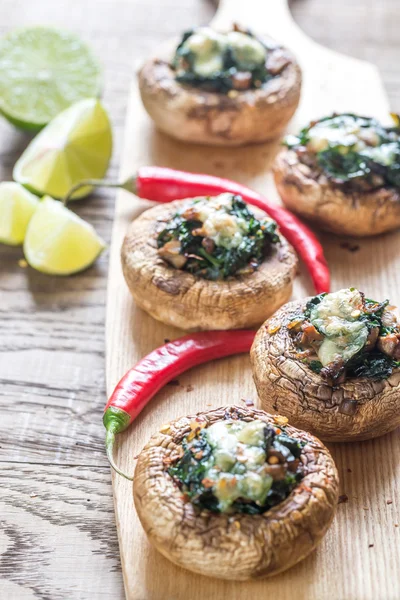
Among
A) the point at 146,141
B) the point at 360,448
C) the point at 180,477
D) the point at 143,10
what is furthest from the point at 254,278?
the point at 143,10

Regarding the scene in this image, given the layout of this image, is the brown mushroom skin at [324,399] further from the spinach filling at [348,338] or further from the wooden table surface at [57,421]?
the wooden table surface at [57,421]

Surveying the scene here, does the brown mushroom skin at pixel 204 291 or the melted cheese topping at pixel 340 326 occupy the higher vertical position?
the melted cheese topping at pixel 340 326

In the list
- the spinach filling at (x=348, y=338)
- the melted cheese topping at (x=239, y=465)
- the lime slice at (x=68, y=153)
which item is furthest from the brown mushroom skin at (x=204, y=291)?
the lime slice at (x=68, y=153)

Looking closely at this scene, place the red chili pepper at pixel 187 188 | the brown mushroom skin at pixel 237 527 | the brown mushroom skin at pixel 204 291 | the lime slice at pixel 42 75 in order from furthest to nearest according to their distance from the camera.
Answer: the lime slice at pixel 42 75 → the red chili pepper at pixel 187 188 → the brown mushroom skin at pixel 204 291 → the brown mushroom skin at pixel 237 527

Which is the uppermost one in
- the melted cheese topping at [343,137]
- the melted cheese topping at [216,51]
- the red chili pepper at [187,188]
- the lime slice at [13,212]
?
the melted cheese topping at [216,51]

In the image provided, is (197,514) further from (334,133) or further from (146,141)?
(146,141)

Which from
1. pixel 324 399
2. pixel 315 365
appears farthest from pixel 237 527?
pixel 315 365
